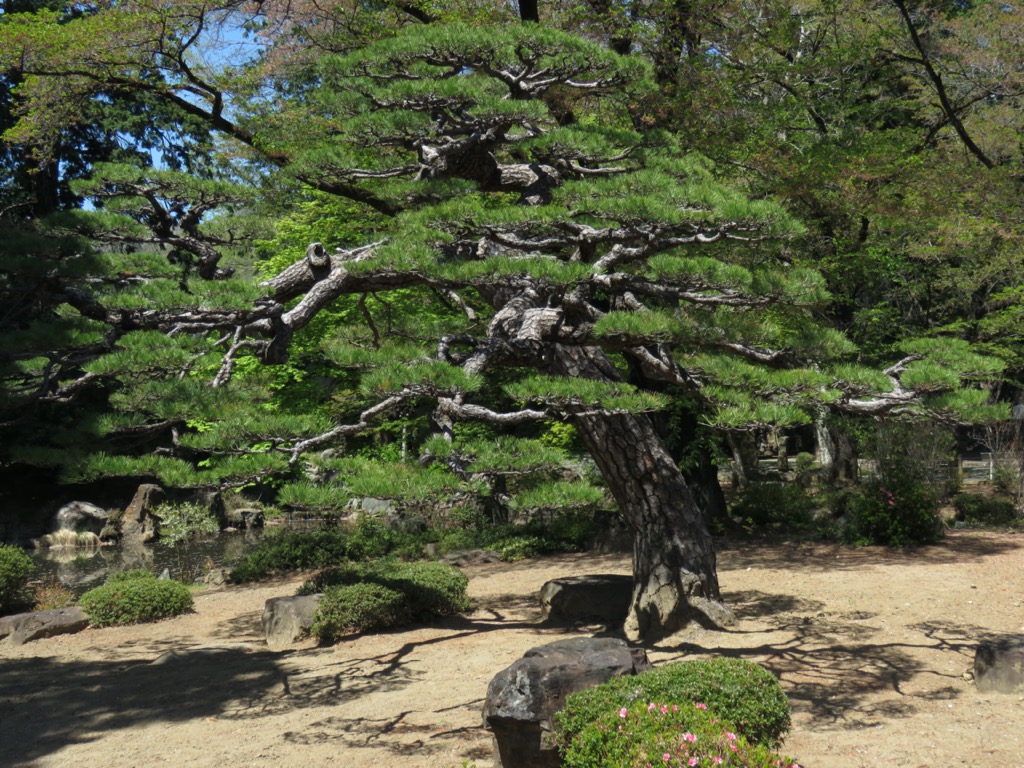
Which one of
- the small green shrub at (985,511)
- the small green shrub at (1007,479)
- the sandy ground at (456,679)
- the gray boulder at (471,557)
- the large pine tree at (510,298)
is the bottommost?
the sandy ground at (456,679)

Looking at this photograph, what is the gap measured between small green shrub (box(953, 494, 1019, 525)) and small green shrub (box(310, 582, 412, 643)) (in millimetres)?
9317

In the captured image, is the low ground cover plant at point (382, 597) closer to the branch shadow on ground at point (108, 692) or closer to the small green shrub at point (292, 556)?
→ the branch shadow on ground at point (108, 692)

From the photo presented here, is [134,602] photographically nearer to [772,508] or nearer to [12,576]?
[12,576]

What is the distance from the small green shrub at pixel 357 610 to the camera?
8070 millimetres

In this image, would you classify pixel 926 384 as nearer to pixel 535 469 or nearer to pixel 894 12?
pixel 535 469

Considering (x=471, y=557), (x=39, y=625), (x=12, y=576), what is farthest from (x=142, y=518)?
(x=39, y=625)

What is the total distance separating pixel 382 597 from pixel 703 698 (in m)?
4.68

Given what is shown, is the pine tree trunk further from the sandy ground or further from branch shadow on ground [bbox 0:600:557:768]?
branch shadow on ground [bbox 0:600:557:768]

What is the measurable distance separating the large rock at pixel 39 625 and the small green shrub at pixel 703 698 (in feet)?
23.0

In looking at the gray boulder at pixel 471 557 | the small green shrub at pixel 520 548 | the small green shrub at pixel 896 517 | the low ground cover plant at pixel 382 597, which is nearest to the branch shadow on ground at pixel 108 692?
the low ground cover plant at pixel 382 597

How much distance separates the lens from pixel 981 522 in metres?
12.8

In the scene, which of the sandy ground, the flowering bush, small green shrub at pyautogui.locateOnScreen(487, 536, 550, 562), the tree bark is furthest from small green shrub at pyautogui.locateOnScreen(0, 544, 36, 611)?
the flowering bush

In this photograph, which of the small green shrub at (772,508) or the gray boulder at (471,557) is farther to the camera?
the small green shrub at (772,508)

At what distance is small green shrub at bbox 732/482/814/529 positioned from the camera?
13234mm
